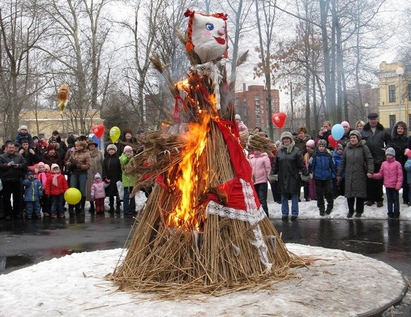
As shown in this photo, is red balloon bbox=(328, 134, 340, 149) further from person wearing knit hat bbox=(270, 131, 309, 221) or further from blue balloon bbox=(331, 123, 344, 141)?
person wearing knit hat bbox=(270, 131, 309, 221)

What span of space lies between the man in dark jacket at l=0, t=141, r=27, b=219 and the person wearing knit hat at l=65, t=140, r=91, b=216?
4.14 feet

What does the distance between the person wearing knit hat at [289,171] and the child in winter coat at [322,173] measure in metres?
0.30

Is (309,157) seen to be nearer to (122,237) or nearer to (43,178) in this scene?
(122,237)

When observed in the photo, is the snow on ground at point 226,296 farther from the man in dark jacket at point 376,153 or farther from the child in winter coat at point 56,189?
the child in winter coat at point 56,189

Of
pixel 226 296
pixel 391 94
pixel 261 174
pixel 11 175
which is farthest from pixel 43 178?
pixel 391 94

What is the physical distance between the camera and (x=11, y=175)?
13742mm

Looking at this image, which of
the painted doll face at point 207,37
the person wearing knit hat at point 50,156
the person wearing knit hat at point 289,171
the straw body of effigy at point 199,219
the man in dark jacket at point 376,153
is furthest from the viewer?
the person wearing knit hat at point 50,156

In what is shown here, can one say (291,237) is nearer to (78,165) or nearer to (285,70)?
(78,165)

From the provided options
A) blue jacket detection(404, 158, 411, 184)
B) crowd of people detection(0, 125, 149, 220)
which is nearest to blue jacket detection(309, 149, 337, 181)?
blue jacket detection(404, 158, 411, 184)

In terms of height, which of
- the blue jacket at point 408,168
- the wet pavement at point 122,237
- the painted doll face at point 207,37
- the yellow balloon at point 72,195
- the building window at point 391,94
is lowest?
the wet pavement at point 122,237

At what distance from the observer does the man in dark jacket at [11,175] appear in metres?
13.7

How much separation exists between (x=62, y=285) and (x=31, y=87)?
26980 mm

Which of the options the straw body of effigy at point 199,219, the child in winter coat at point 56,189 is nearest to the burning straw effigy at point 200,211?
the straw body of effigy at point 199,219

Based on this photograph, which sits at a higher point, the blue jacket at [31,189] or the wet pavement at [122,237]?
the blue jacket at [31,189]
